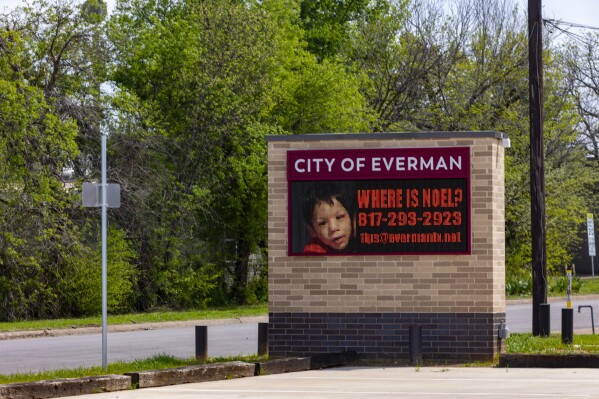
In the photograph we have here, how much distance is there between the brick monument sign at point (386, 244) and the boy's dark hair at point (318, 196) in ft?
0.05

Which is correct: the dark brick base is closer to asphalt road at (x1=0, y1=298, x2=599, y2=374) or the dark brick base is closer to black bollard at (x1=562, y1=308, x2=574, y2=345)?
black bollard at (x1=562, y1=308, x2=574, y2=345)

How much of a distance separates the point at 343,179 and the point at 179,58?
19.1 m

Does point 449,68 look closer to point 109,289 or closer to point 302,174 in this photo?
point 109,289

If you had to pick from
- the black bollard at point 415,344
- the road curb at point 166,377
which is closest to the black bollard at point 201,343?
the road curb at point 166,377

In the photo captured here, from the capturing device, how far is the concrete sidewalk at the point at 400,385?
13.6 m

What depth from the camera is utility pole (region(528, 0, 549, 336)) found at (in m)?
22.1

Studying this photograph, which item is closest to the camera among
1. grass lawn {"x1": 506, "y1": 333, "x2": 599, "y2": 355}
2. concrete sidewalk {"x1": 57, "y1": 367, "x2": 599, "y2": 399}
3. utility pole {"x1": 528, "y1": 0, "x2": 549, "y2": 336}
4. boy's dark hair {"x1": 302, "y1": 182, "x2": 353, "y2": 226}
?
concrete sidewalk {"x1": 57, "y1": 367, "x2": 599, "y2": 399}

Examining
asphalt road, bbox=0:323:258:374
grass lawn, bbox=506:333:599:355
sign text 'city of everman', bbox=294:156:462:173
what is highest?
sign text 'city of everman', bbox=294:156:462:173

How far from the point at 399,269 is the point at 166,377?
4801 millimetres

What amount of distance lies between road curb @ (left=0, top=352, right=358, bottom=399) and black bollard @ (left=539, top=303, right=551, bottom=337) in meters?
4.28

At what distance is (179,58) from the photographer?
37.1 m

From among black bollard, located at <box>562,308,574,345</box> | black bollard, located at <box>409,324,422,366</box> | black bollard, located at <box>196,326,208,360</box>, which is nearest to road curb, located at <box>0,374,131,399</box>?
black bollard, located at <box>196,326,208,360</box>

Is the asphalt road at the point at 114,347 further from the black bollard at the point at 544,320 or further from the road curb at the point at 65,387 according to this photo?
the black bollard at the point at 544,320

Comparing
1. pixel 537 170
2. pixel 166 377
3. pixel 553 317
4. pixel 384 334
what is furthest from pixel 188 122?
pixel 166 377
